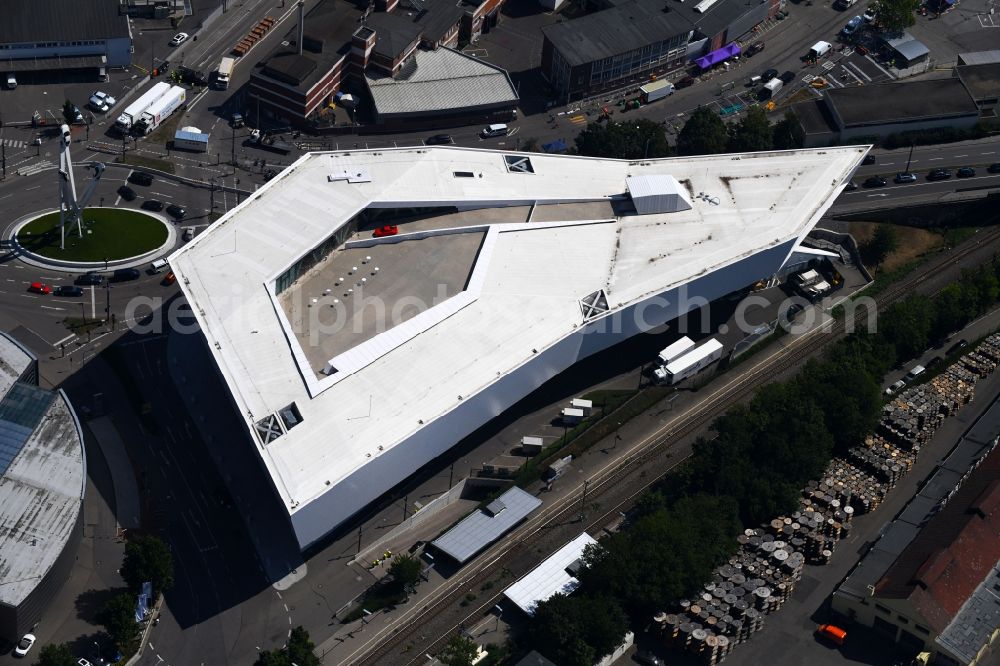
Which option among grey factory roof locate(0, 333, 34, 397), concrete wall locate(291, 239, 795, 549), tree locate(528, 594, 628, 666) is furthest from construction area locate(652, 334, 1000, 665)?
grey factory roof locate(0, 333, 34, 397)

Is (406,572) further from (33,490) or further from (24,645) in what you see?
(33,490)

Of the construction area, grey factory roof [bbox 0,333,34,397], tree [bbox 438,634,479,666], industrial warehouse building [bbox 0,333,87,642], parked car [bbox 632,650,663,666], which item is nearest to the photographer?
tree [bbox 438,634,479,666]

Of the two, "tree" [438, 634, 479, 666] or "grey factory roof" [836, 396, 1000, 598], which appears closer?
"tree" [438, 634, 479, 666]

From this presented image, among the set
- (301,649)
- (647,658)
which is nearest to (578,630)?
(647,658)

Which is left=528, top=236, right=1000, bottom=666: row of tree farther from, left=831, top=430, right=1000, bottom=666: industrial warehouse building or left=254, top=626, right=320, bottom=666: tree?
left=254, top=626, right=320, bottom=666: tree

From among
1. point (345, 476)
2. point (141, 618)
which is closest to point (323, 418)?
point (345, 476)

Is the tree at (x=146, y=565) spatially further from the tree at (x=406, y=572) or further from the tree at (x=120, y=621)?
the tree at (x=406, y=572)

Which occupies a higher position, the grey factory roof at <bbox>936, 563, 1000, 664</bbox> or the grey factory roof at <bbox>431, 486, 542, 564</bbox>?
the grey factory roof at <bbox>431, 486, 542, 564</bbox>
